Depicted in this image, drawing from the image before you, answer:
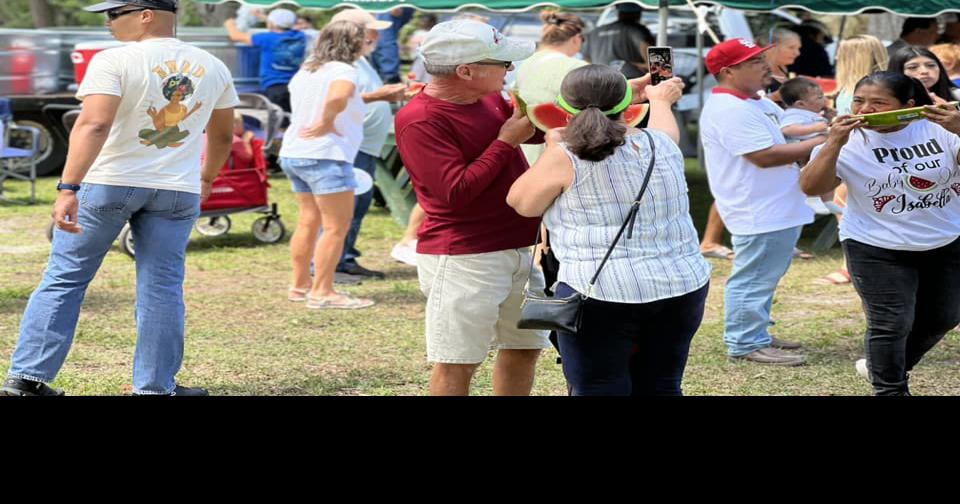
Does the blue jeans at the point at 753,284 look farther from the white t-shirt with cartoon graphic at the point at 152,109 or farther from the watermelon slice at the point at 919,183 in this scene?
the white t-shirt with cartoon graphic at the point at 152,109

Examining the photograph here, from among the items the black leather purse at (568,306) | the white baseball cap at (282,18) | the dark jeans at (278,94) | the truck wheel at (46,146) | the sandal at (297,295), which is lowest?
the truck wheel at (46,146)

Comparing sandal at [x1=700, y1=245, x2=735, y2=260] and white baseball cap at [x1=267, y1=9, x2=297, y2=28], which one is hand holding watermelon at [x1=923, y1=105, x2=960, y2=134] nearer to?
sandal at [x1=700, y1=245, x2=735, y2=260]

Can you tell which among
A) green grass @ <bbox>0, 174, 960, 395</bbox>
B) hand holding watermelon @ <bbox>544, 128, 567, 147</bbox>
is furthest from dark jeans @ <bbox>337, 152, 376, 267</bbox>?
hand holding watermelon @ <bbox>544, 128, 567, 147</bbox>

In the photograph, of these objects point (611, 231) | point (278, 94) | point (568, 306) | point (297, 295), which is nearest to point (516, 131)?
point (611, 231)

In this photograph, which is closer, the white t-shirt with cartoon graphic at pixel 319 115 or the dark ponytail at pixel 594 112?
the dark ponytail at pixel 594 112

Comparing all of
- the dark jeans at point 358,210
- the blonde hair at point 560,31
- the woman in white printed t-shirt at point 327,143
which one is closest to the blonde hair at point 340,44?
the woman in white printed t-shirt at point 327,143

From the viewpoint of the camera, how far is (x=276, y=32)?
1354 centimetres

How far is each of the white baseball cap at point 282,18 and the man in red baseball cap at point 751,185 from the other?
811 cm

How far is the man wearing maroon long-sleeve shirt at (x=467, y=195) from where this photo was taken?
401 centimetres

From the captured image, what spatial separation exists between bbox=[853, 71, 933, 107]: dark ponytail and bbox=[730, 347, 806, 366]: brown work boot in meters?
1.82

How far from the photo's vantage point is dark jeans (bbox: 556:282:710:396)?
12.5 ft

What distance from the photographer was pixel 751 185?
6148 millimetres
